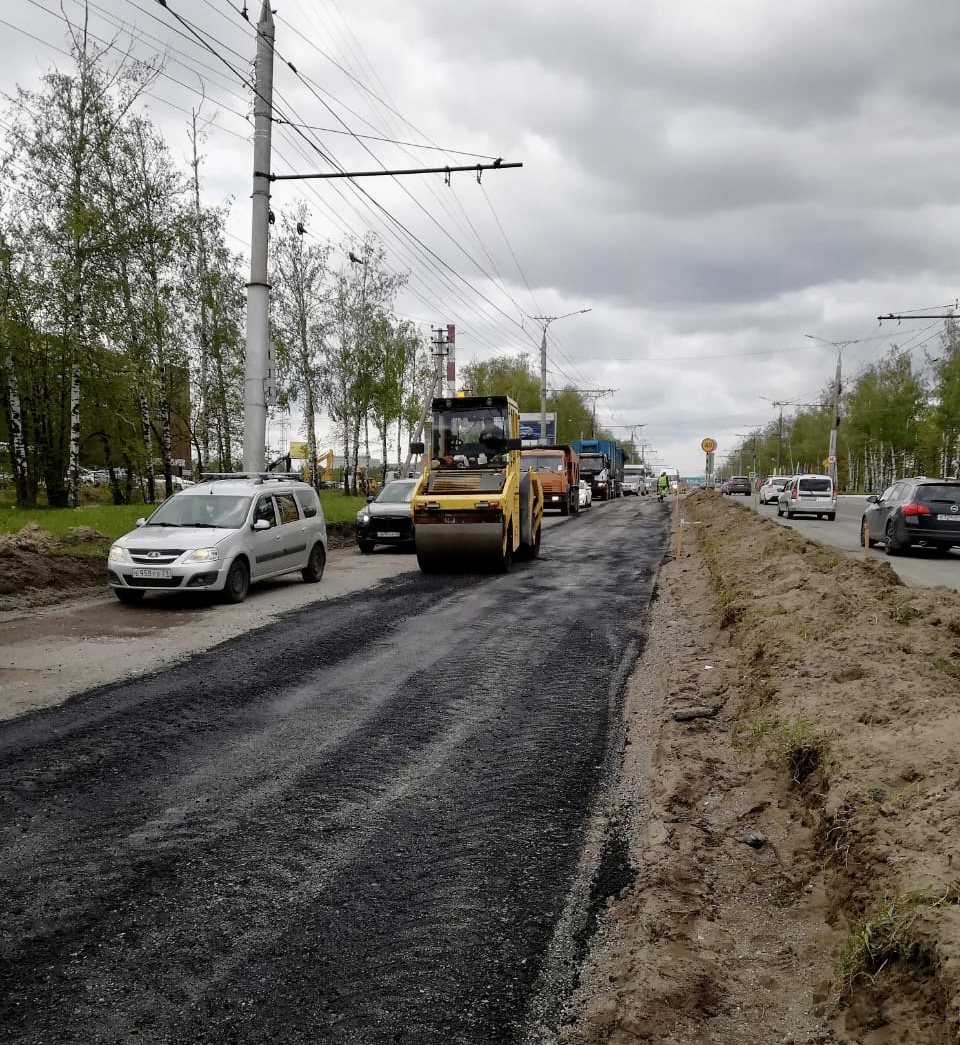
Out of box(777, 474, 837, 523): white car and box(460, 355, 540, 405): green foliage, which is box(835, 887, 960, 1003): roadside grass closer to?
box(777, 474, 837, 523): white car

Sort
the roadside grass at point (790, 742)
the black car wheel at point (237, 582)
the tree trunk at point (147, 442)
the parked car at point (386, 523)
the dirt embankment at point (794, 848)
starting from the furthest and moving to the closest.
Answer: the tree trunk at point (147, 442)
the parked car at point (386, 523)
the black car wheel at point (237, 582)
the roadside grass at point (790, 742)
the dirt embankment at point (794, 848)

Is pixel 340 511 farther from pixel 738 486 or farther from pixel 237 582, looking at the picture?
pixel 738 486

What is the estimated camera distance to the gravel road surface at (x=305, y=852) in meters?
2.93

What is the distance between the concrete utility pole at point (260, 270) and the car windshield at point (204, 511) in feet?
16.9

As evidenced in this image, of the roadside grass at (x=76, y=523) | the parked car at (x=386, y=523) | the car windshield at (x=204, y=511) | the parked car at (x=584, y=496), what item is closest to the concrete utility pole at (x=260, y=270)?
the parked car at (x=386, y=523)

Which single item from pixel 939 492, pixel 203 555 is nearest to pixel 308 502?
pixel 203 555

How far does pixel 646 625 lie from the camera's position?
35.0ft

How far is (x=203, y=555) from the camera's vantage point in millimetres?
11945

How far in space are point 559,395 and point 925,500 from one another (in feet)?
261

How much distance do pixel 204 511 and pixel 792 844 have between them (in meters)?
10.7

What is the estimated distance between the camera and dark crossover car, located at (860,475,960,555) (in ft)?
59.6

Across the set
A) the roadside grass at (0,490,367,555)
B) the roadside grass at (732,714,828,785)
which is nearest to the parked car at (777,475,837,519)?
the roadside grass at (0,490,367,555)

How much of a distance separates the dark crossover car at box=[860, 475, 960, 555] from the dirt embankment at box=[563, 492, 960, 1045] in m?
11.5

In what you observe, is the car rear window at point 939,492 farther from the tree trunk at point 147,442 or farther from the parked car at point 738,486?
the parked car at point 738,486
